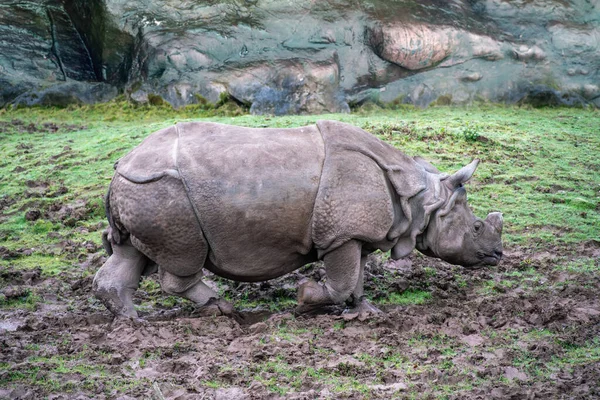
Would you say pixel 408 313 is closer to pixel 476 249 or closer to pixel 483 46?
pixel 476 249

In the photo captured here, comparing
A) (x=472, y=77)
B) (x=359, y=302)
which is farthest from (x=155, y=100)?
(x=359, y=302)

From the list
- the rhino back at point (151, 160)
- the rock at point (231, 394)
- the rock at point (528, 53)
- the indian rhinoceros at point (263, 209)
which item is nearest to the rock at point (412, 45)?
the rock at point (528, 53)

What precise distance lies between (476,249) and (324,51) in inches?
282

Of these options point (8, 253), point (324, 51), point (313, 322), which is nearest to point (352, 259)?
point (313, 322)

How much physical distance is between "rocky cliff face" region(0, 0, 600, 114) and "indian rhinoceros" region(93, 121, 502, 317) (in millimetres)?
6416

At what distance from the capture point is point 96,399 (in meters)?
4.61

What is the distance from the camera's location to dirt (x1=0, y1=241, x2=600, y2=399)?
4828 millimetres

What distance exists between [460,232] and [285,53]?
7172mm

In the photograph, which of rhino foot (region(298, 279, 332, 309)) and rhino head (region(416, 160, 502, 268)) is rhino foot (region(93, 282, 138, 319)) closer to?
rhino foot (region(298, 279, 332, 309))

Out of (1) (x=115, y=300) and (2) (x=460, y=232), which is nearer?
(1) (x=115, y=300)

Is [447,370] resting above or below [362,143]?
below

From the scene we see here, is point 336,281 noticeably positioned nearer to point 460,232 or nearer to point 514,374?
point 460,232

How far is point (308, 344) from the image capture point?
559 centimetres

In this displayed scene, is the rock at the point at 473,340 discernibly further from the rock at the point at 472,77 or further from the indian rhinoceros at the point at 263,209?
the rock at the point at 472,77
